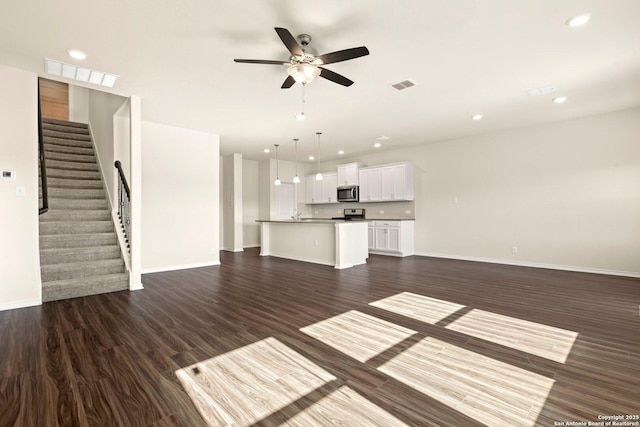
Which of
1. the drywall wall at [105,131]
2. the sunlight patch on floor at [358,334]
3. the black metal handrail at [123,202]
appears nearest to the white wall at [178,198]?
the black metal handrail at [123,202]

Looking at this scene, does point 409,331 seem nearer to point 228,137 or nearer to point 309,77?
point 309,77

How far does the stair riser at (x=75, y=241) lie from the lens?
15.2 feet

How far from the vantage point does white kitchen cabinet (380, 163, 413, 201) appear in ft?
25.8

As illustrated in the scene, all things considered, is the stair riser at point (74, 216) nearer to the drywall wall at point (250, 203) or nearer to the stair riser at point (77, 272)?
the stair riser at point (77, 272)

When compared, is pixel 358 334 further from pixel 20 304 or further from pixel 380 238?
pixel 380 238

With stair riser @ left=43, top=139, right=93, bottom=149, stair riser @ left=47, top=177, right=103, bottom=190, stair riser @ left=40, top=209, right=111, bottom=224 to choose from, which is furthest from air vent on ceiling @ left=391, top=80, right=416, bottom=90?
stair riser @ left=43, top=139, right=93, bottom=149

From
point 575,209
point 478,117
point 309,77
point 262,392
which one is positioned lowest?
point 262,392

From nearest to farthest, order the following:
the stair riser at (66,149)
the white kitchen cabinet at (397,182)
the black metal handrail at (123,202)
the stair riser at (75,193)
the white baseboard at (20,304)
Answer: the white baseboard at (20,304) < the black metal handrail at (123,202) < the stair riser at (75,193) < the stair riser at (66,149) < the white kitchen cabinet at (397,182)

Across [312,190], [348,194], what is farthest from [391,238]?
[312,190]

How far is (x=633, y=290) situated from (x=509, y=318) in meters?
2.71

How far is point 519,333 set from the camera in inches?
112

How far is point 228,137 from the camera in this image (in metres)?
6.95

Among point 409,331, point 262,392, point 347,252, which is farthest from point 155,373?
point 347,252

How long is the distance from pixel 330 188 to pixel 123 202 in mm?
5917
